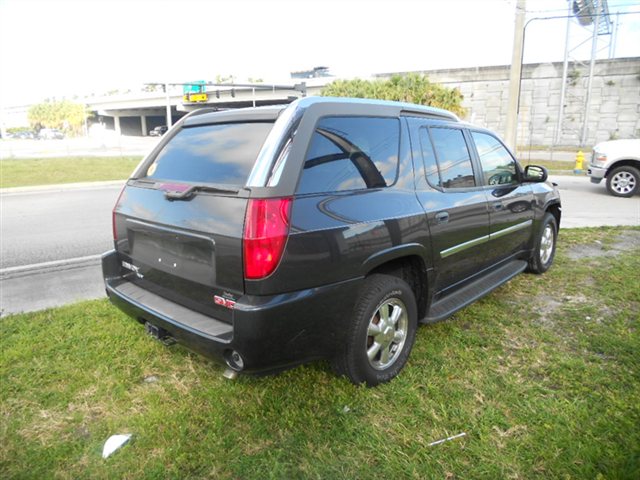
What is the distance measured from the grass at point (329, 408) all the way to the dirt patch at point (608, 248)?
2.35m

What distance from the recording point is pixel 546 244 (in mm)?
5500

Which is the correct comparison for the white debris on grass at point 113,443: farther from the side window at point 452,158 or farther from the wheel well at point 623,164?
the wheel well at point 623,164

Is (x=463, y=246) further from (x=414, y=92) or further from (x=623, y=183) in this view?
(x=414, y=92)

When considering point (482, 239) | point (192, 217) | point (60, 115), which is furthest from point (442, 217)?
point (60, 115)

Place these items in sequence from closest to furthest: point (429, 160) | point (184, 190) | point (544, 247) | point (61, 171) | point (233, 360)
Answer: point (233, 360)
point (184, 190)
point (429, 160)
point (544, 247)
point (61, 171)

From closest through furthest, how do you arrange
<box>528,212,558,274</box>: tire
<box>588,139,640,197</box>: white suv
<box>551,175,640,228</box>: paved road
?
<box>528,212,558,274</box>: tire → <box>551,175,640,228</box>: paved road → <box>588,139,640,197</box>: white suv

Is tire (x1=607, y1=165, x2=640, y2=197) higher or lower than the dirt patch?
higher

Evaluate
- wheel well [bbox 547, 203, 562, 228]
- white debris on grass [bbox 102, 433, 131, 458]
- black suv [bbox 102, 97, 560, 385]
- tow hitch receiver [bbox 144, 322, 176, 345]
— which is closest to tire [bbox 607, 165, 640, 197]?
wheel well [bbox 547, 203, 562, 228]

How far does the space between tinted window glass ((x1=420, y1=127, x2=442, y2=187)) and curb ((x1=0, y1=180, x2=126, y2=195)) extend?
1429 centimetres

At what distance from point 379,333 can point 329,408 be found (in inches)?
22.4

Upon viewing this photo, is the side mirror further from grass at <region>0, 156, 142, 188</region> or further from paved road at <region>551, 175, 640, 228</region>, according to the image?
grass at <region>0, 156, 142, 188</region>

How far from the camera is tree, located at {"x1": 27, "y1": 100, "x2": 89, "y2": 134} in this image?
8157 cm

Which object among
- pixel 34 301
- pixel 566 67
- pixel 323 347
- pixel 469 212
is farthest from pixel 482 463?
pixel 566 67

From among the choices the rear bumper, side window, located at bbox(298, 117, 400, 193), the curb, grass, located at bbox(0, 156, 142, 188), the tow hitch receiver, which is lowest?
the curb
